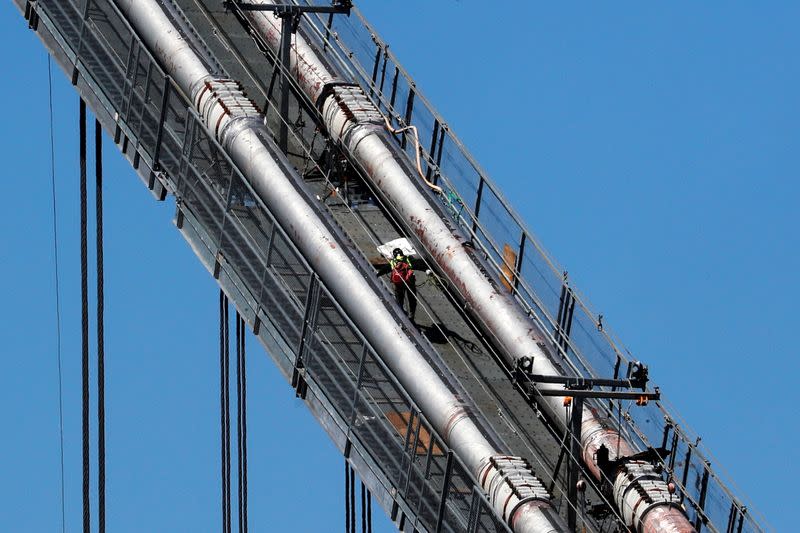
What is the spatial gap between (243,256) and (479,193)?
9.30 meters

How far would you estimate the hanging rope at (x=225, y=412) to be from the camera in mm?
63031

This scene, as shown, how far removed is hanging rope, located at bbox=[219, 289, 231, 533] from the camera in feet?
207

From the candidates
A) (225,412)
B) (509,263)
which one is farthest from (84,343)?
(509,263)

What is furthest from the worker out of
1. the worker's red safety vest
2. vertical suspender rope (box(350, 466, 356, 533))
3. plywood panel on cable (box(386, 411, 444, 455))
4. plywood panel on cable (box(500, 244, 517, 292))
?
plywood panel on cable (box(386, 411, 444, 455))

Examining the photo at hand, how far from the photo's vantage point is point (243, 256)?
58.4 meters

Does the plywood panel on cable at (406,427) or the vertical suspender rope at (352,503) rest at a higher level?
the vertical suspender rope at (352,503)

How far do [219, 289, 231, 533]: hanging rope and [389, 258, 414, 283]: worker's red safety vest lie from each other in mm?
4695

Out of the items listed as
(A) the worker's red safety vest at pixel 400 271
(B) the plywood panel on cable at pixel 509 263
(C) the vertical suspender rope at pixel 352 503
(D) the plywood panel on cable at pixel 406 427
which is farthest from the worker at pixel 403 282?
(D) the plywood panel on cable at pixel 406 427

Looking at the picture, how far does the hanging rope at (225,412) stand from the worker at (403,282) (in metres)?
4.72

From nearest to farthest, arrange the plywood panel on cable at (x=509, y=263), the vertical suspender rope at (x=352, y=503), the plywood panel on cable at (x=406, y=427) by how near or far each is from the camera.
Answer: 1. the plywood panel on cable at (x=406, y=427)
2. the plywood panel on cable at (x=509, y=263)
3. the vertical suspender rope at (x=352, y=503)

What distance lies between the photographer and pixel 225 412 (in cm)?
6400

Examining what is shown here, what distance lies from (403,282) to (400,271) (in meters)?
0.37

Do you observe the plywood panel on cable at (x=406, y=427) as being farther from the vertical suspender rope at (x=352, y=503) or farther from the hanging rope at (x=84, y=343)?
the hanging rope at (x=84, y=343)

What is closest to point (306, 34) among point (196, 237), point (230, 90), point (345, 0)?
point (345, 0)
